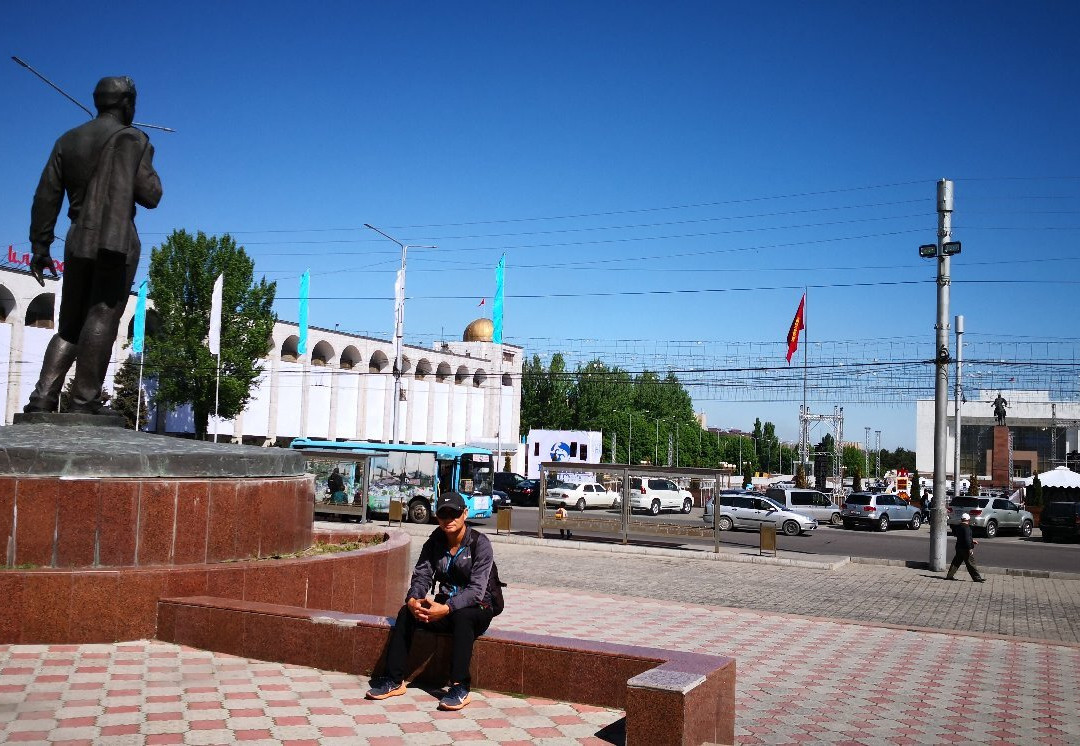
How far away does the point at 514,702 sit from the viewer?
5816 mm

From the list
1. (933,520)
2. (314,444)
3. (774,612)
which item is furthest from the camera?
(314,444)

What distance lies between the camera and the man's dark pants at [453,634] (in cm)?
575

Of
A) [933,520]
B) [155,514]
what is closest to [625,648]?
[155,514]

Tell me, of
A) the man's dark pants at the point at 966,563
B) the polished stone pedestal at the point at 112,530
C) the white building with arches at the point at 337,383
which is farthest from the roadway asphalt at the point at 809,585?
the white building with arches at the point at 337,383

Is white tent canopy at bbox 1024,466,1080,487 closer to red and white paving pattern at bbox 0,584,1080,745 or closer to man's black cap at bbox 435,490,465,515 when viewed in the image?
red and white paving pattern at bbox 0,584,1080,745

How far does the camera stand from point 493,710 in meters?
5.66

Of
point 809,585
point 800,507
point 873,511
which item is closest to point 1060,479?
point 873,511

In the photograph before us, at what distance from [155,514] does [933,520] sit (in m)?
17.6

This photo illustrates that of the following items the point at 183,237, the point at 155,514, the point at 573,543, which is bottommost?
the point at 573,543

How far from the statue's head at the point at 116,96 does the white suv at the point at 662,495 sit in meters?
33.2

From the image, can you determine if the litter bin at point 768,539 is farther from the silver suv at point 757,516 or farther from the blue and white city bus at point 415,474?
the blue and white city bus at point 415,474

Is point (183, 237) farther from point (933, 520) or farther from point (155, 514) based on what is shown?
point (155, 514)

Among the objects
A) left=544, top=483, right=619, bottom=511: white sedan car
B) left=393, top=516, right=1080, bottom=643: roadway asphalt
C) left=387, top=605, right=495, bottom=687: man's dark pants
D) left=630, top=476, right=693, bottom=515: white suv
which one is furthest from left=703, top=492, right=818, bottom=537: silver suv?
left=387, top=605, right=495, bottom=687: man's dark pants

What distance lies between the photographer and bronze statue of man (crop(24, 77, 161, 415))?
874cm
